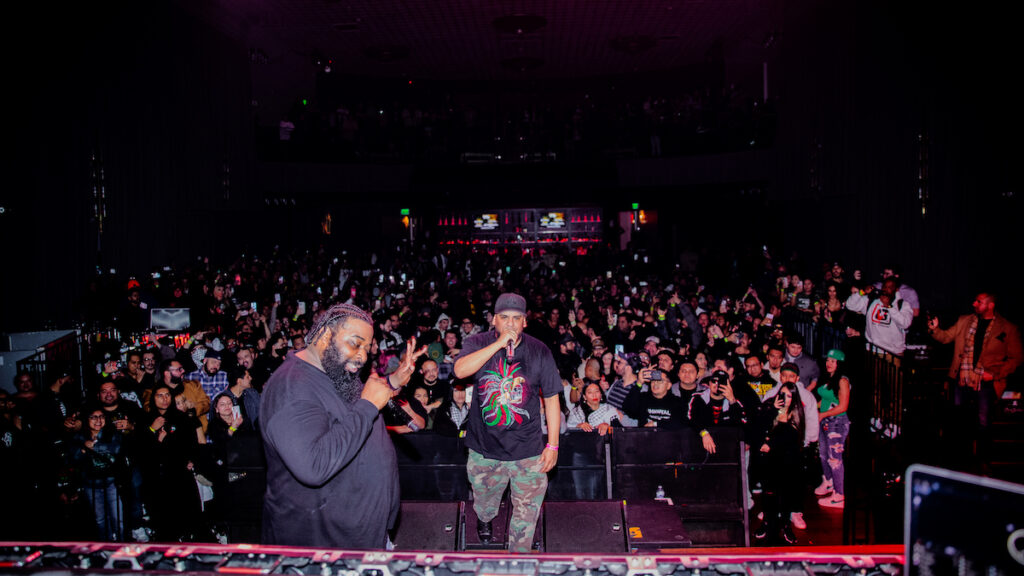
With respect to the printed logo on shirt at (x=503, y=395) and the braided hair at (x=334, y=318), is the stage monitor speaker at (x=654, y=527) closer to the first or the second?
the printed logo on shirt at (x=503, y=395)

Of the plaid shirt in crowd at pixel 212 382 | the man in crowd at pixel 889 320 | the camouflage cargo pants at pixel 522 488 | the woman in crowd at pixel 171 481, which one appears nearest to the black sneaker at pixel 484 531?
the camouflage cargo pants at pixel 522 488

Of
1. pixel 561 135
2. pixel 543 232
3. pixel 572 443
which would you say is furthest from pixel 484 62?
pixel 572 443

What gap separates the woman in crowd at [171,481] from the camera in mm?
5258

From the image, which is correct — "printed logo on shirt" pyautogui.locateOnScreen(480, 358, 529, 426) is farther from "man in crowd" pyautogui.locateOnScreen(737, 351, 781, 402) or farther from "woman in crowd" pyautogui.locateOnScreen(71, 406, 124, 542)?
"man in crowd" pyautogui.locateOnScreen(737, 351, 781, 402)

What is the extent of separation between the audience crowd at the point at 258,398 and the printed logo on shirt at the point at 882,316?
0.12 metres

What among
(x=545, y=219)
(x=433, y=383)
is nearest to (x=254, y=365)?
(x=433, y=383)

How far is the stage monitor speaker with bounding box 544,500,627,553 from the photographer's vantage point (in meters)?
3.86

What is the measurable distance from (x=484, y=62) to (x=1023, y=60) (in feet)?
54.6

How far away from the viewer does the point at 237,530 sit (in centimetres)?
529

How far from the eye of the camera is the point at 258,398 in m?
6.26

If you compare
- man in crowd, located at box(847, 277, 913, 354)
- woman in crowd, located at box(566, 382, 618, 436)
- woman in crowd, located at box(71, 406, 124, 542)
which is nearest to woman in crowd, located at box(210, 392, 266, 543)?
woman in crowd, located at box(71, 406, 124, 542)

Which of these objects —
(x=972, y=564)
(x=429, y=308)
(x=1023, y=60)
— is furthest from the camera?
(x=429, y=308)

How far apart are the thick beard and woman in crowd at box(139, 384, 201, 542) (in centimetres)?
364

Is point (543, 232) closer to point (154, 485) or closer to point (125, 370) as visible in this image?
point (125, 370)
